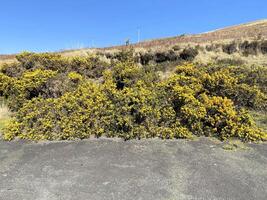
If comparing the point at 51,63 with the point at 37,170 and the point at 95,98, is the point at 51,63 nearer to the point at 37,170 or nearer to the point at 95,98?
the point at 95,98

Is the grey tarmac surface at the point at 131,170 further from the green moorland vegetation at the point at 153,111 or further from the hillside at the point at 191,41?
the hillside at the point at 191,41

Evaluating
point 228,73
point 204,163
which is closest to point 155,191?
point 204,163

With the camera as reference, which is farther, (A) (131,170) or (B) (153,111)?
(B) (153,111)

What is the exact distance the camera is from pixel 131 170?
6992mm

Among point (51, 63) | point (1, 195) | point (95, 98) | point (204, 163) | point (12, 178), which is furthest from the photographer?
point (51, 63)

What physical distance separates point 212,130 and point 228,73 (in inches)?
113

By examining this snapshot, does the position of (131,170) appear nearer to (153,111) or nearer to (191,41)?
(153,111)

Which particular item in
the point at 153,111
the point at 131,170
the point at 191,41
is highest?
the point at 191,41

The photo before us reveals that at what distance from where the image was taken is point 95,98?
402 inches

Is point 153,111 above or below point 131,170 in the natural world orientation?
above

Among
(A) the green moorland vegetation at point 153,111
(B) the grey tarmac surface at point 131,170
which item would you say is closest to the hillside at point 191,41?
(A) the green moorland vegetation at point 153,111

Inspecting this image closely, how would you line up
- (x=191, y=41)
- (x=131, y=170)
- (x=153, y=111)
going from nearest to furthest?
(x=131, y=170), (x=153, y=111), (x=191, y=41)

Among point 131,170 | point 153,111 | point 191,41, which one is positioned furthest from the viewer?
point 191,41

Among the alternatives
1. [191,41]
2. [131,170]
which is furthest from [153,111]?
[191,41]
